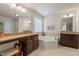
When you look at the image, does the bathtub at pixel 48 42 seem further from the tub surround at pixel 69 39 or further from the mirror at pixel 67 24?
the mirror at pixel 67 24

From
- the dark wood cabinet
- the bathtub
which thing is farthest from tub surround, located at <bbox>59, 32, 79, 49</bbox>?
the bathtub

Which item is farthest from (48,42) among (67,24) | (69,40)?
(67,24)

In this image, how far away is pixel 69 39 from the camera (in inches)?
88.8

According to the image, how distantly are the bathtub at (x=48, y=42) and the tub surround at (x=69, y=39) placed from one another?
0.13 m

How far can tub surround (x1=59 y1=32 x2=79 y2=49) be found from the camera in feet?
7.00

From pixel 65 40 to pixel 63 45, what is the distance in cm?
12

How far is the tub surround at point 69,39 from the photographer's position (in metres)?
2.13

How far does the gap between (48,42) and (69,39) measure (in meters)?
0.47

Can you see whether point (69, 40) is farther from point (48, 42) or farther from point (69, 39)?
point (48, 42)

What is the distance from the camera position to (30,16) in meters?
2.25

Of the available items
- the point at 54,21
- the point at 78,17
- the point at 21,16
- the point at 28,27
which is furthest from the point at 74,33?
the point at 21,16

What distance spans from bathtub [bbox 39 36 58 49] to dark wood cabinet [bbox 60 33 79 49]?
0.14m

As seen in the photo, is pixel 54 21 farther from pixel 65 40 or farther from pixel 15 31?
pixel 15 31

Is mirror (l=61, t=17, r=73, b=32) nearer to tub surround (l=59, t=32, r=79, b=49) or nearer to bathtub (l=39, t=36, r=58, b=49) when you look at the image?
tub surround (l=59, t=32, r=79, b=49)
